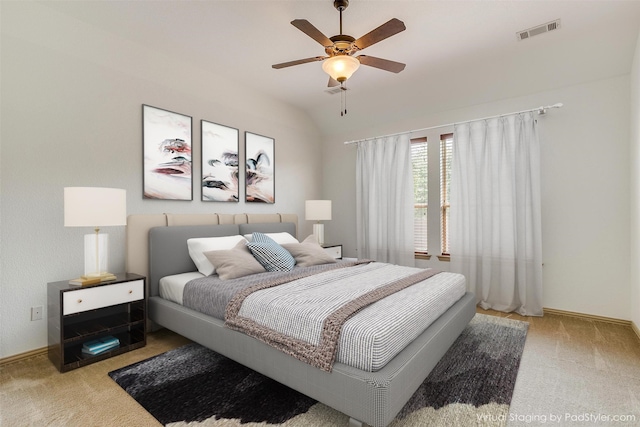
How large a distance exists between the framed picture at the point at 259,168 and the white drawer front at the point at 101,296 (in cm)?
190

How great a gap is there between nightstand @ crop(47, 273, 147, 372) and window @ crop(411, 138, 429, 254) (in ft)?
11.6

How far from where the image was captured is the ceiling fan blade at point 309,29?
6.83 ft

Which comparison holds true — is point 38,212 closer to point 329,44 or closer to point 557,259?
point 329,44

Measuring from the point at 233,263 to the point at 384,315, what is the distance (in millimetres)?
1601

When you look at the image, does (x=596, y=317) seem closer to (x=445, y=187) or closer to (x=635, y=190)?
(x=635, y=190)

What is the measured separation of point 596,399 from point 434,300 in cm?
110

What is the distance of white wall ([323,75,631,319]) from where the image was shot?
3330mm

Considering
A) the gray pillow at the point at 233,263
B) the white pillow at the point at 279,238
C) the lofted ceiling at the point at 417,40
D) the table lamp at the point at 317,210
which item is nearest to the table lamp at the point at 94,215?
the gray pillow at the point at 233,263

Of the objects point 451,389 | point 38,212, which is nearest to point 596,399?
point 451,389

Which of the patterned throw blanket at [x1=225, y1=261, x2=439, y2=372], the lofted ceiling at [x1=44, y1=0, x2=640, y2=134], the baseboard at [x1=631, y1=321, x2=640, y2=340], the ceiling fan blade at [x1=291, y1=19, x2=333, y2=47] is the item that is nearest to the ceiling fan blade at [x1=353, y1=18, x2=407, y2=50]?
the ceiling fan blade at [x1=291, y1=19, x2=333, y2=47]

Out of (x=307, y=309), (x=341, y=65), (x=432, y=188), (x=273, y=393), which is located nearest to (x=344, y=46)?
(x=341, y=65)

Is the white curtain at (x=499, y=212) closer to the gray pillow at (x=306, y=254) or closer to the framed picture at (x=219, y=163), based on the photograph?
the gray pillow at (x=306, y=254)

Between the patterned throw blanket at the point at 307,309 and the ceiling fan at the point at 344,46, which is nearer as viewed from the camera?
the patterned throw blanket at the point at 307,309

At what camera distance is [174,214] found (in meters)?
3.55
